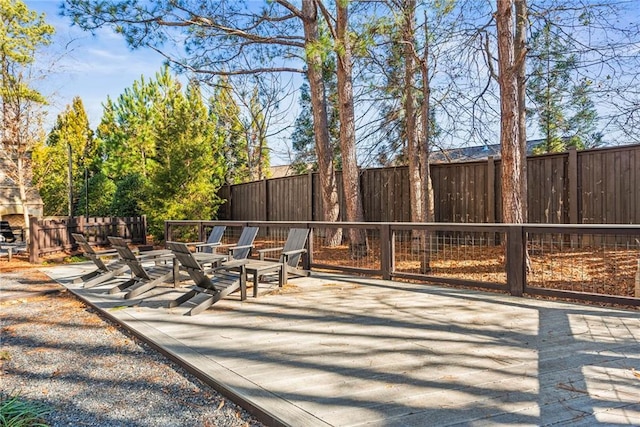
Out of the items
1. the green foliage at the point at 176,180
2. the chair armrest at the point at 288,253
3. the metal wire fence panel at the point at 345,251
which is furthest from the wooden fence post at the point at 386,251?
the green foliage at the point at 176,180

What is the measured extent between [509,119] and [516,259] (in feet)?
7.55

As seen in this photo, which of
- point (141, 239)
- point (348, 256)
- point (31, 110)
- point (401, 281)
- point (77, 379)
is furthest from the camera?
point (141, 239)

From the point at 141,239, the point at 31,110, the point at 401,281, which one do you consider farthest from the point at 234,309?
the point at 31,110

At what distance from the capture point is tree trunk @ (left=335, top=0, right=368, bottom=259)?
8.62 metres

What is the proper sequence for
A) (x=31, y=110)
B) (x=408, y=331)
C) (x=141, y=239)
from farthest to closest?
1. (x=141, y=239)
2. (x=31, y=110)
3. (x=408, y=331)

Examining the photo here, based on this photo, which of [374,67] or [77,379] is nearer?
[77,379]

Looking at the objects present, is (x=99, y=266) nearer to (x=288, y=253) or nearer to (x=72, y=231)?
(x=288, y=253)

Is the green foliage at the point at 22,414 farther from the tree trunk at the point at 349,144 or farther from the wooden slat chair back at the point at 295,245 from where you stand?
the tree trunk at the point at 349,144

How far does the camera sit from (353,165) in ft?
30.9

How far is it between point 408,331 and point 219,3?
8.09m

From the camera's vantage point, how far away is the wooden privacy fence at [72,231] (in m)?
9.73

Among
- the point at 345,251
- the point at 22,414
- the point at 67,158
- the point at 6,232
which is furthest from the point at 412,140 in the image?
the point at 67,158

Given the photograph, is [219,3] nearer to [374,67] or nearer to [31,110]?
[374,67]

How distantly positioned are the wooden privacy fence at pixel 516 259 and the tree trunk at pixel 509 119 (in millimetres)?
606
